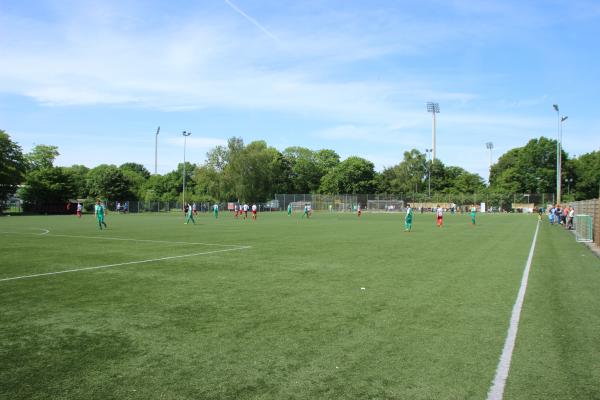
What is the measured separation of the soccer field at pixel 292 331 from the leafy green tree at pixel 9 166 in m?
66.5

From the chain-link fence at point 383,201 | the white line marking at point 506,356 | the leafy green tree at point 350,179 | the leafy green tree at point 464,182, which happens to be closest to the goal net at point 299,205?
the chain-link fence at point 383,201

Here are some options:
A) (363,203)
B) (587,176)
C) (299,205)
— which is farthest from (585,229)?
(587,176)

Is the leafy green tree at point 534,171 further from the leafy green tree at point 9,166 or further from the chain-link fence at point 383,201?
the leafy green tree at point 9,166

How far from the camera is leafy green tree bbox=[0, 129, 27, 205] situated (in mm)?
→ 68000

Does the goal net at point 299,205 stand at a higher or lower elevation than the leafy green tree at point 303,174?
lower

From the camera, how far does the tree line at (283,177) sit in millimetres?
73688

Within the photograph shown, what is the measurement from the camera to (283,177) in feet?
393

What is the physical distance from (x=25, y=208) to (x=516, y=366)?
81.9m

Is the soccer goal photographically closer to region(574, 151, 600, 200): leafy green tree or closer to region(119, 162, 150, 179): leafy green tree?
region(574, 151, 600, 200): leafy green tree

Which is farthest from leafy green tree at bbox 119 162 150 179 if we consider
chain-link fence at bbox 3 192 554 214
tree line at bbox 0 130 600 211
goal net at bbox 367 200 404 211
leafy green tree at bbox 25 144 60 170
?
goal net at bbox 367 200 404 211

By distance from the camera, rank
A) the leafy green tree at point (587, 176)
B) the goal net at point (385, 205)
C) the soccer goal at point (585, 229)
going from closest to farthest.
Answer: the soccer goal at point (585, 229)
the goal net at point (385, 205)
the leafy green tree at point (587, 176)

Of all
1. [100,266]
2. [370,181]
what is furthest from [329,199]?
[100,266]

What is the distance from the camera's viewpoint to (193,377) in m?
4.64

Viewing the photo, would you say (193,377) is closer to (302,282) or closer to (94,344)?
(94,344)
